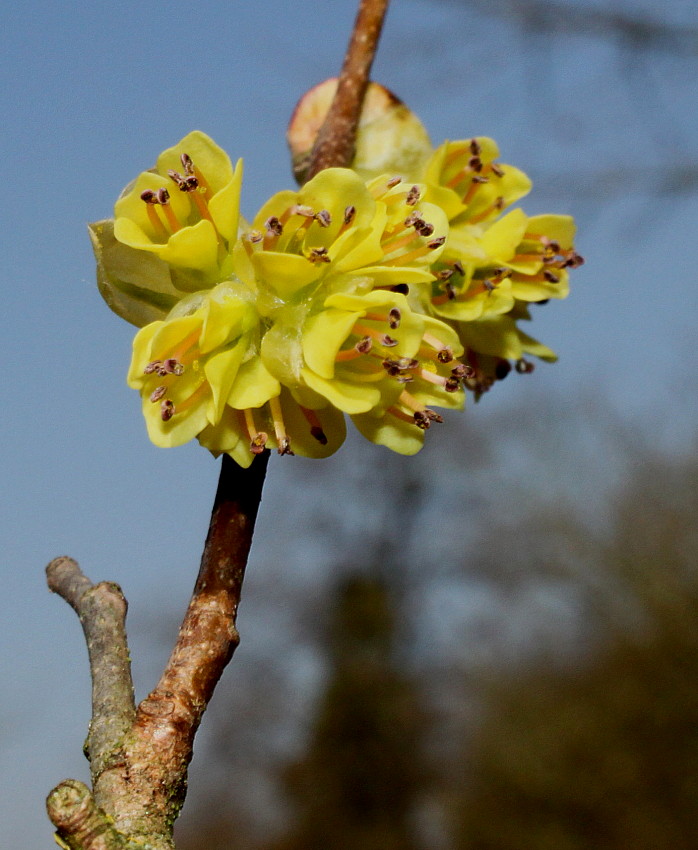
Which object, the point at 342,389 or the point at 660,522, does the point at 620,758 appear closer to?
the point at 660,522

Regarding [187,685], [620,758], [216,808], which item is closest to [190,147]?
[187,685]

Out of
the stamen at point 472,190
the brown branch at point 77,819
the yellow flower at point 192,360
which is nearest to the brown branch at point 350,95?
the stamen at point 472,190

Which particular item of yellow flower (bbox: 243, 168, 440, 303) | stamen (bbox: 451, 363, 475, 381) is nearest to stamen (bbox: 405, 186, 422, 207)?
yellow flower (bbox: 243, 168, 440, 303)

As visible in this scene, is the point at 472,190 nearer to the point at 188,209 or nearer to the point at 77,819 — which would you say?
the point at 188,209

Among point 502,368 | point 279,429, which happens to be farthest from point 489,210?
point 279,429

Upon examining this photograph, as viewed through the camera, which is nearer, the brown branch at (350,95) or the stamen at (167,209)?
the stamen at (167,209)

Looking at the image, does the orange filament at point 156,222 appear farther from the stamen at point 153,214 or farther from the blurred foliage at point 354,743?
the blurred foliage at point 354,743

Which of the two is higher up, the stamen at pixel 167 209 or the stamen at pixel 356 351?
the stamen at pixel 167 209
